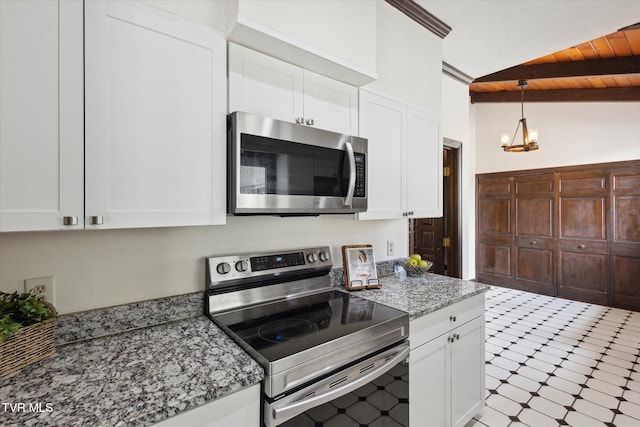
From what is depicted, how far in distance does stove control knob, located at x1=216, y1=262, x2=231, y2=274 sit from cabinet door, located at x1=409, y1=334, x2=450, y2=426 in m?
0.99

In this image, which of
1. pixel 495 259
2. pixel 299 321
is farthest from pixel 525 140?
pixel 299 321

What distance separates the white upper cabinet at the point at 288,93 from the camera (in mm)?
1328

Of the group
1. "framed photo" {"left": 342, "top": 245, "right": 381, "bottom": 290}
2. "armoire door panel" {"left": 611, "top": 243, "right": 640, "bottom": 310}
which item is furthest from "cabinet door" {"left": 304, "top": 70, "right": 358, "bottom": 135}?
"armoire door panel" {"left": 611, "top": 243, "right": 640, "bottom": 310}

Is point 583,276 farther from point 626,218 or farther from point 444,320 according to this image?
point 444,320

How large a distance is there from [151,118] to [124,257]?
1.98 ft

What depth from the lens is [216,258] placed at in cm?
150

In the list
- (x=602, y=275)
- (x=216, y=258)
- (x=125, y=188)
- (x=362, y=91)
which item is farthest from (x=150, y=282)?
(x=602, y=275)

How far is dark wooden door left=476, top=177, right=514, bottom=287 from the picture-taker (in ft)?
16.8

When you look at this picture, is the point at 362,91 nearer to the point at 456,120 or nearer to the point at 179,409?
the point at 179,409

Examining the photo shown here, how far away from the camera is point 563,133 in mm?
4633

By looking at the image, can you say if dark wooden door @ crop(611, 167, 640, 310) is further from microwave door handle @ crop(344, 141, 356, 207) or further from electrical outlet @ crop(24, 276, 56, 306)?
electrical outlet @ crop(24, 276, 56, 306)

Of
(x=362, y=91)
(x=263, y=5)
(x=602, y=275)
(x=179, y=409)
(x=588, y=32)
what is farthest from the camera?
(x=602, y=275)

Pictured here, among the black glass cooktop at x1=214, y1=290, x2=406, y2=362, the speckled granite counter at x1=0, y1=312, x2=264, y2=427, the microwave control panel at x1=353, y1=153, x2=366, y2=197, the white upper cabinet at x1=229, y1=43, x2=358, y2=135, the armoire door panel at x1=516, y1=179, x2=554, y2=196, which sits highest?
the white upper cabinet at x1=229, y1=43, x2=358, y2=135

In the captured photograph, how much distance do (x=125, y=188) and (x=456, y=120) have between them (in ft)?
10.7
